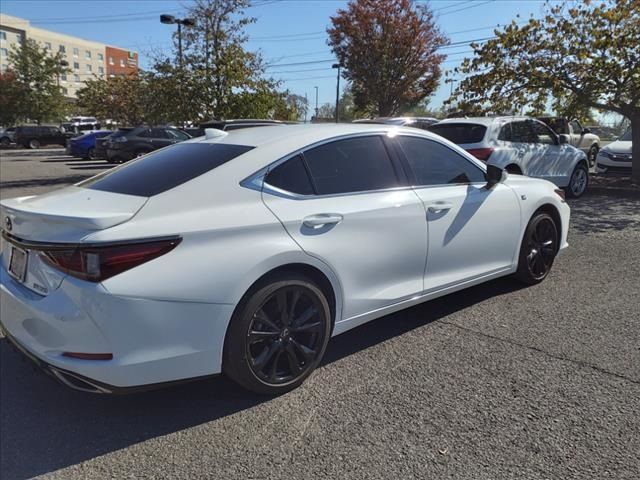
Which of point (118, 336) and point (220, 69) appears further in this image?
point (220, 69)

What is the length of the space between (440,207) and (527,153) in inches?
247

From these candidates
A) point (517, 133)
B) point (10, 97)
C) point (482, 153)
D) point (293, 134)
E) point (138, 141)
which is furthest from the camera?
point (10, 97)

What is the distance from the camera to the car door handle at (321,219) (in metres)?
3.13

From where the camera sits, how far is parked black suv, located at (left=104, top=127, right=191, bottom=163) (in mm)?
18812

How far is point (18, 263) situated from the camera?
292cm

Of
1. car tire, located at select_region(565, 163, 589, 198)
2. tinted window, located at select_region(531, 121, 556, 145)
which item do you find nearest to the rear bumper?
tinted window, located at select_region(531, 121, 556, 145)

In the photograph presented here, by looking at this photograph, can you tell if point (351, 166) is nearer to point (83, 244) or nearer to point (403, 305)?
point (403, 305)

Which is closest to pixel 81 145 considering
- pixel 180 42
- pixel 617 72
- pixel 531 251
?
pixel 180 42

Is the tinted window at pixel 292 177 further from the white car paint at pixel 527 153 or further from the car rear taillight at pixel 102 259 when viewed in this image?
the white car paint at pixel 527 153

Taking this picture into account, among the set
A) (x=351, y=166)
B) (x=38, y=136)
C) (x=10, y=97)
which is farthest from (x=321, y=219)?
(x=10, y=97)

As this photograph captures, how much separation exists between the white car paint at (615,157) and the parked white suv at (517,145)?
372 centimetres

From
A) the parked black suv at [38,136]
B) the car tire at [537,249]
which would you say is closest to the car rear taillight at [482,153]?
the car tire at [537,249]

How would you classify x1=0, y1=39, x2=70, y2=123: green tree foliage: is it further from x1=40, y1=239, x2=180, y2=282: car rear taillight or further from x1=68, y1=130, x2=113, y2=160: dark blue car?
x1=40, y1=239, x2=180, y2=282: car rear taillight

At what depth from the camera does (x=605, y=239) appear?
7.15 metres
